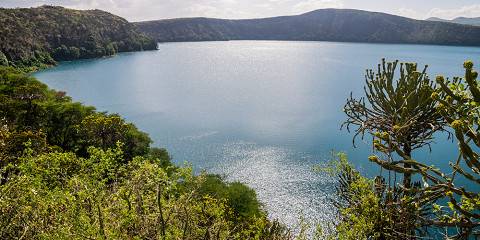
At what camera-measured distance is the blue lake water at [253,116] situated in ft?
153

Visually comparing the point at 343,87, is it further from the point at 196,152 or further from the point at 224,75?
the point at 196,152

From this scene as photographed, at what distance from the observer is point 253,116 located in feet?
250

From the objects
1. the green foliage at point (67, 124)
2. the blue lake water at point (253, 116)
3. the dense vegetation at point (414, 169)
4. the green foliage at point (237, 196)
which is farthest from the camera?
the blue lake water at point (253, 116)

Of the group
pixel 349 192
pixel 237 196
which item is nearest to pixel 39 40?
pixel 237 196

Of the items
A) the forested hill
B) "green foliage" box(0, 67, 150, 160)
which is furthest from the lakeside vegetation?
the forested hill

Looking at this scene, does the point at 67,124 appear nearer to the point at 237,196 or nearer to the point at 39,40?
the point at 237,196

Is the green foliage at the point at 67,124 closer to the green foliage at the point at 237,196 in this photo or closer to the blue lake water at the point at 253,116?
the blue lake water at the point at 253,116

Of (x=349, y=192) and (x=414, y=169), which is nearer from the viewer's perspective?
(x=414, y=169)

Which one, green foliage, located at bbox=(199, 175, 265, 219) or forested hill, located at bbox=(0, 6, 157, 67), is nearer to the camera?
green foliage, located at bbox=(199, 175, 265, 219)

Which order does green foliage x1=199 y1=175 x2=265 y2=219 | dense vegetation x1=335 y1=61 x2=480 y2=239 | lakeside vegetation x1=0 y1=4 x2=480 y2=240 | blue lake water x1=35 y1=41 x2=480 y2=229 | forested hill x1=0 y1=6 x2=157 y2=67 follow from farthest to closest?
forested hill x1=0 y1=6 x2=157 y2=67
blue lake water x1=35 y1=41 x2=480 y2=229
green foliage x1=199 y1=175 x2=265 y2=219
lakeside vegetation x1=0 y1=4 x2=480 y2=240
dense vegetation x1=335 y1=61 x2=480 y2=239

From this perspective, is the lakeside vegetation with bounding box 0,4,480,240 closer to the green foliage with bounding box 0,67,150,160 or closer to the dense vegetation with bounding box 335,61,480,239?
the dense vegetation with bounding box 335,61,480,239

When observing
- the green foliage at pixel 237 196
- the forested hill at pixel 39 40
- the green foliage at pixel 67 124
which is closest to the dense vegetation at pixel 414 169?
the green foliage at pixel 237 196

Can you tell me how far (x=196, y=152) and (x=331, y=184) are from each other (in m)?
20.4

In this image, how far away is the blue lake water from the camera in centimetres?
4672
